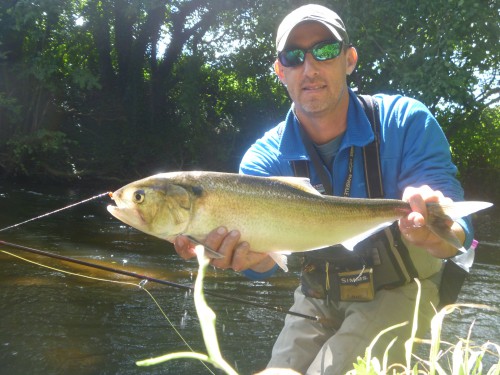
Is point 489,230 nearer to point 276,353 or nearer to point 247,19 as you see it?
point 247,19

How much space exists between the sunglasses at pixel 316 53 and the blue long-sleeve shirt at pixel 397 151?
385mm

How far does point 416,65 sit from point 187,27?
10441 millimetres

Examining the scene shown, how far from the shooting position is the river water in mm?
5762

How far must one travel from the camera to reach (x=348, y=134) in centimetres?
383

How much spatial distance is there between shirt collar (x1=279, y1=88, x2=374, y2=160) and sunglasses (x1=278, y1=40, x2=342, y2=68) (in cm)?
35

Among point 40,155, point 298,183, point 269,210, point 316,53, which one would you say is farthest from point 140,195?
point 40,155

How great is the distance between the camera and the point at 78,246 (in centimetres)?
1052

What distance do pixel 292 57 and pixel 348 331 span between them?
1938mm

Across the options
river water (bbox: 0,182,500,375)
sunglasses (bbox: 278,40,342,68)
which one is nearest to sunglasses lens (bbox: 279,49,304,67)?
sunglasses (bbox: 278,40,342,68)

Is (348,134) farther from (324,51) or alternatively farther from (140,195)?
(140,195)

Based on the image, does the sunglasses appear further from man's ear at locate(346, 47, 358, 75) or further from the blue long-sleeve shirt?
the blue long-sleeve shirt

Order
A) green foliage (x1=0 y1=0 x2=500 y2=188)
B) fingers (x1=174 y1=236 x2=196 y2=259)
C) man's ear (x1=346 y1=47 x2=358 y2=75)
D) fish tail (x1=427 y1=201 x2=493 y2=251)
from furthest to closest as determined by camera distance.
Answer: green foliage (x1=0 y1=0 x2=500 y2=188) → man's ear (x1=346 y1=47 x2=358 y2=75) → fingers (x1=174 y1=236 x2=196 y2=259) → fish tail (x1=427 y1=201 x2=493 y2=251)

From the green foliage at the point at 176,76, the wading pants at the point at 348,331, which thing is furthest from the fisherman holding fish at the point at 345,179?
the green foliage at the point at 176,76

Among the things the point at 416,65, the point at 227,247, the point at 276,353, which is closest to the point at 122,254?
the point at 276,353
